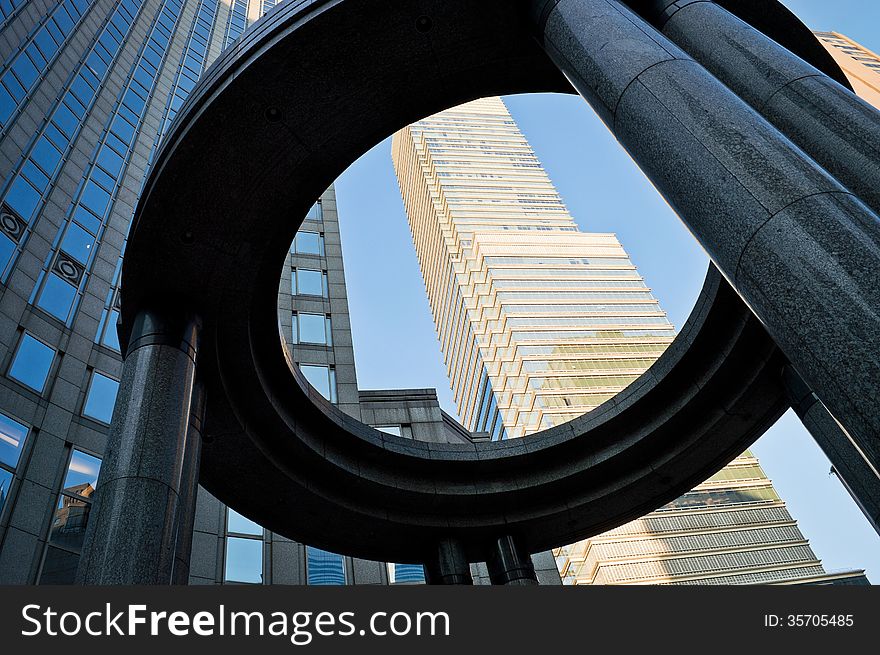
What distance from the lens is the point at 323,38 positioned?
11.0 metres

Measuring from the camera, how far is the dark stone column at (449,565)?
17.3 metres

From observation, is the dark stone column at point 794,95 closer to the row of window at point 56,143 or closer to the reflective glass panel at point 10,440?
the reflective glass panel at point 10,440

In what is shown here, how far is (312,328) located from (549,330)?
72905mm

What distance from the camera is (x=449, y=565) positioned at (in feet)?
57.4

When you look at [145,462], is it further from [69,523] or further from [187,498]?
[69,523]

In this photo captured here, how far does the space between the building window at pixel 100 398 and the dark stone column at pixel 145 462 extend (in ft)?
41.2

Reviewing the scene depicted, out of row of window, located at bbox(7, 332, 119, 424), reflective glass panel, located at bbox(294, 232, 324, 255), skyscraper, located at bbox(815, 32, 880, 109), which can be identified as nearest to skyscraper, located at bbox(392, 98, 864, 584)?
skyscraper, located at bbox(815, 32, 880, 109)

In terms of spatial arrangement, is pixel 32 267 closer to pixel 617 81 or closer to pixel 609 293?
pixel 617 81

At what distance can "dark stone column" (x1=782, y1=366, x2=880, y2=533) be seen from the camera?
12930 millimetres

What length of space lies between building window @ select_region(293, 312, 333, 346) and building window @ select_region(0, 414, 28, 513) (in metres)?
→ 13.8

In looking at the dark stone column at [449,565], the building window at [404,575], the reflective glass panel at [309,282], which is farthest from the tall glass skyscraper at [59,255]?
the dark stone column at [449,565]

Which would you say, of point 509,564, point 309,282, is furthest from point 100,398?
point 509,564

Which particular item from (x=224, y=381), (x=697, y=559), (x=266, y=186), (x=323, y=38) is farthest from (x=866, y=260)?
(x=697, y=559)

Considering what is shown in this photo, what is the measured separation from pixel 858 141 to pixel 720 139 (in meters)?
2.36
